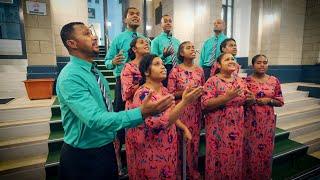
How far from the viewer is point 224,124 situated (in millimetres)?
2318

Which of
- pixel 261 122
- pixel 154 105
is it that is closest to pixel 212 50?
pixel 261 122

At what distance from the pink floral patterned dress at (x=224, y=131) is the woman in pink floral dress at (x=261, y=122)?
1.29 feet

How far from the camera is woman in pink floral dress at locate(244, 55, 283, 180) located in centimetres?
265

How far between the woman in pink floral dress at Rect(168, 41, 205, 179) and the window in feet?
23.7

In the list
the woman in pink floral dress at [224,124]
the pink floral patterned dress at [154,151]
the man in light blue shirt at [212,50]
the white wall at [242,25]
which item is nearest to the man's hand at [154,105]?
the pink floral patterned dress at [154,151]

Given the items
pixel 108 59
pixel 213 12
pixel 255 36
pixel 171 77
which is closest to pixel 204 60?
pixel 171 77

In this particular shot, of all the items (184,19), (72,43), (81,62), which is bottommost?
(81,62)

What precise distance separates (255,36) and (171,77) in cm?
643

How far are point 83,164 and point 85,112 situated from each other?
1.35 ft

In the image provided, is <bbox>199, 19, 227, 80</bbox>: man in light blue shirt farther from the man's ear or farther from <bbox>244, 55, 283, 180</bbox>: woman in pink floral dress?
the man's ear

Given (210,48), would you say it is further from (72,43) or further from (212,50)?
(72,43)

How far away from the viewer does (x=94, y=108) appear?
1.14 m

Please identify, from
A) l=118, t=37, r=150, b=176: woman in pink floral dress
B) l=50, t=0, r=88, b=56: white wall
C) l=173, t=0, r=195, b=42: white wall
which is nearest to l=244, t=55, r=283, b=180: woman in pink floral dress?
l=118, t=37, r=150, b=176: woman in pink floral dress

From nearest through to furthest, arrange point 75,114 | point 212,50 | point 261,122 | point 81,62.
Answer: point 75,114 → point 81,62 → point 261,122 → point 212,50
